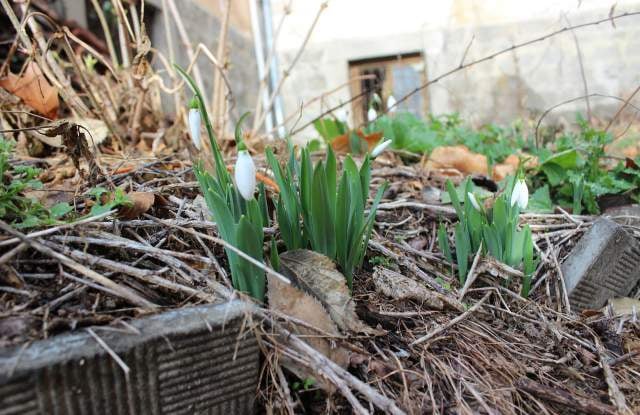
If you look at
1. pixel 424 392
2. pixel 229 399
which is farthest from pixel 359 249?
pixel 229 399

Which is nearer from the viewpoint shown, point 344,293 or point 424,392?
point 424,392

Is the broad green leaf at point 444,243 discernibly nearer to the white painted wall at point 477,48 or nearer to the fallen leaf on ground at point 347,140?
the fallen leaf on ground at point 347,140

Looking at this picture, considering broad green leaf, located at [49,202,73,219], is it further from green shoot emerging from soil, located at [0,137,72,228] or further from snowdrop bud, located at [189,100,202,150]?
snowdrop bud, located at [189,100,202,150]

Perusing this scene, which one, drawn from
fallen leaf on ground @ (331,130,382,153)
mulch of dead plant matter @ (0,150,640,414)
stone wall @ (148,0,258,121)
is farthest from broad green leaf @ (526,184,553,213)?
stone wall @ (148,0,258,121)

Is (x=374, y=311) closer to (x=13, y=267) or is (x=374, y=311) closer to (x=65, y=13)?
(x=13, y=267)

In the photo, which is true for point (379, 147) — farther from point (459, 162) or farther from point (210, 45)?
point (210, 45)

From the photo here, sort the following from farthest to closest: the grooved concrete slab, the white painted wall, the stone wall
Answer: the white painted wall, the stone wall, the grooved concrete slab
